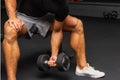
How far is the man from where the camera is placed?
70.2 inches

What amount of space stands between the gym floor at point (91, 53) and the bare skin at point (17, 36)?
0.23 m

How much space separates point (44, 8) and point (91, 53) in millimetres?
938

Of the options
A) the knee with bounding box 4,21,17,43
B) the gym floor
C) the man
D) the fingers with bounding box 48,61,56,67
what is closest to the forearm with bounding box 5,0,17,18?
the man

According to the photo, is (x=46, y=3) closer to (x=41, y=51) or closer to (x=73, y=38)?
(x=73, y=38)

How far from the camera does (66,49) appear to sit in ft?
9.29

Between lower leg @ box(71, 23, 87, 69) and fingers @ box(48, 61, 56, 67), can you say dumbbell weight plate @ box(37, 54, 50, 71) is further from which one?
lower leg @ box(71, 23, 87, 69)

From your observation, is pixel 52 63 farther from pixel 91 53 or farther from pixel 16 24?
pixel 91 53

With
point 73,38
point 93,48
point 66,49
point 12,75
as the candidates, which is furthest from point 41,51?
point 12,75

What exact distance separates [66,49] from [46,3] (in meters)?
1.08

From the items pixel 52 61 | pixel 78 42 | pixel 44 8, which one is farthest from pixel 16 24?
pixel 78 42

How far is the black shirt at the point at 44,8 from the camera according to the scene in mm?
1800

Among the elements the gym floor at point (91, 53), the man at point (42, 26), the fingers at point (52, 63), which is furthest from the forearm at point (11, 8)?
the fingers at point (52, 63)

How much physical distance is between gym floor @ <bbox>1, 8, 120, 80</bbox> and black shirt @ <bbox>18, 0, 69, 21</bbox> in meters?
0.25

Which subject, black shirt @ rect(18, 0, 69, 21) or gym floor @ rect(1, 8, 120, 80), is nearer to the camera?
black shirt @ rect(18, 0, 69, 21)
